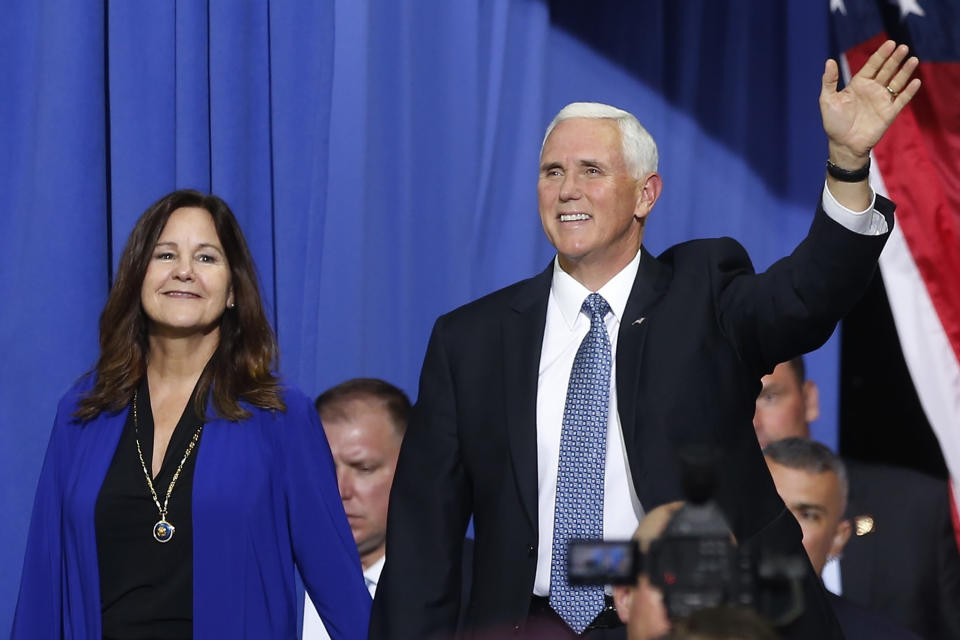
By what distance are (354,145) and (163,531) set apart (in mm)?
1409

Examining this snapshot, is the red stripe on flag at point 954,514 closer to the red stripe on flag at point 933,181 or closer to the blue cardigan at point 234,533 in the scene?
the red stripe on flag at point 933,181

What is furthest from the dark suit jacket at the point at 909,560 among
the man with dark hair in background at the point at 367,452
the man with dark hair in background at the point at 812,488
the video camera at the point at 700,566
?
the video camera at the point at 700,566

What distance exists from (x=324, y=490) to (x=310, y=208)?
42.0 inches

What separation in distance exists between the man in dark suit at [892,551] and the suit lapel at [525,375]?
150 cm

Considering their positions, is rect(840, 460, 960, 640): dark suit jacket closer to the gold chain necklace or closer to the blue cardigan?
the blue cardigan

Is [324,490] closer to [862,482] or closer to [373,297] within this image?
[373,297]

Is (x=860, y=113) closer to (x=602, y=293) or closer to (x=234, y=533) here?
(x=602, y=293)

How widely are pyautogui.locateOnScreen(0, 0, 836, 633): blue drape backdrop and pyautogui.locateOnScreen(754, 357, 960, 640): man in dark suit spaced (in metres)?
0.51

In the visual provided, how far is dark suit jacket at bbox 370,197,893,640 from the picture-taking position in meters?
2.19

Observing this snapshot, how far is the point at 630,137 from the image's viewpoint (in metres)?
2.48

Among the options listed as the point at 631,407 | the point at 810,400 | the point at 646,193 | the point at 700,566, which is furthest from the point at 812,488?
the point at 700,566

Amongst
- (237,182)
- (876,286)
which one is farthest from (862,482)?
(237,182)

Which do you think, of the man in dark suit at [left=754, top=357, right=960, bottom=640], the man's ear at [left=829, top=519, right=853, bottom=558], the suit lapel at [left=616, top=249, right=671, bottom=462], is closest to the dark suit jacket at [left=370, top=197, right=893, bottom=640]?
the suit lapel at [left=616, top=249, right=671, bottom=462]

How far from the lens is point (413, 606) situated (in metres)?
2.33
